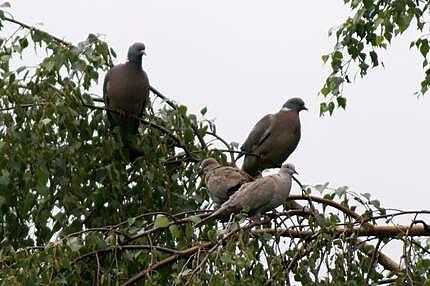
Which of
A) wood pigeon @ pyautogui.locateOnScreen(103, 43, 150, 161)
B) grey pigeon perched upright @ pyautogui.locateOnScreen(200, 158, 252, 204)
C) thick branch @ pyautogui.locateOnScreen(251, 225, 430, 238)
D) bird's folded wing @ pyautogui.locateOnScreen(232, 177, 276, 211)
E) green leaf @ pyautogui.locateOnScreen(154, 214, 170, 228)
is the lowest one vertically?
green leaf @ pyautogui.locateOnScreen(154, 214, 170, 228)

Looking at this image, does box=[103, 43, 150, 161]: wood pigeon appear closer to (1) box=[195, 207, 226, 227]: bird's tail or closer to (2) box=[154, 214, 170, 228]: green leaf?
(1) box=[195, 207, 226, 227]: bird's tail

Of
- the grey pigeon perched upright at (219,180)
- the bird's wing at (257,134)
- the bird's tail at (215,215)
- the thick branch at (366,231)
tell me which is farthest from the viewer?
the bird's wing at (257,134)

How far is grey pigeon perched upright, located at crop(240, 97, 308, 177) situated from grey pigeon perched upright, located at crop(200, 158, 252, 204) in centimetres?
155

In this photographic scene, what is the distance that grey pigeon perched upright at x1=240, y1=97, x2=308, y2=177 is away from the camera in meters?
7.29

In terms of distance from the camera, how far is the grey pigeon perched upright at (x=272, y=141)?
729 centimetres

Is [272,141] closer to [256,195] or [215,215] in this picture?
[256,195]

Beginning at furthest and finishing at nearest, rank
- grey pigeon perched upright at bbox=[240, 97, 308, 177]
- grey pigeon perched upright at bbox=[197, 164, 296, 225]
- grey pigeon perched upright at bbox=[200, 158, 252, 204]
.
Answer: grey pigeon perched upright at bbox=[240, 97, 308, 177] → grey pigeon perched upright at bbox=[200, 158, 252, 204] → grey pigeon perched upright at bbox=[197, 164, 296, 225]

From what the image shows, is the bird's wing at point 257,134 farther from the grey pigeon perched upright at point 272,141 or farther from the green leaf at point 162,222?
the green leaf at point 162,222

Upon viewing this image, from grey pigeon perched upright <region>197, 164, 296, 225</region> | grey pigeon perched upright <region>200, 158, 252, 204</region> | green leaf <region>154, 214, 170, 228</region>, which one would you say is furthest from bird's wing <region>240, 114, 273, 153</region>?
green leaf <region>154, 214, 170, 228</region>

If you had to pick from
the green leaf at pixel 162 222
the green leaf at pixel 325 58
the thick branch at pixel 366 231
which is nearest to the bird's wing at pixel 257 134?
the green leaf at pixel 325 58

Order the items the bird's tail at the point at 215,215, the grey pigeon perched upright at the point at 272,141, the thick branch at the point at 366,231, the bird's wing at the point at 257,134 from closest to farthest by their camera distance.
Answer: the thick branch at the point at 366,231 < the bird's tail at the point at 215,215 < the grey pigeon perched upright at the point at 272,141 < the bird's wing at the point at 257,134

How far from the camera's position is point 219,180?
5.62 meters

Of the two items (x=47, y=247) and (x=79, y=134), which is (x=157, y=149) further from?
(x=47, y=247)

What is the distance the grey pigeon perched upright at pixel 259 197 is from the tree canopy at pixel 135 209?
100 mm
